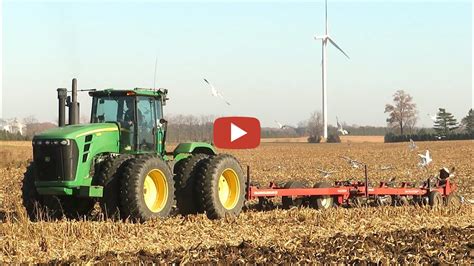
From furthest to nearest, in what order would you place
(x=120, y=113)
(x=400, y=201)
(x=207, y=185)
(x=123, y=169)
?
(x=400, y=201), (x=120, y=113), (x=207, y=185), (x=123, y=169)

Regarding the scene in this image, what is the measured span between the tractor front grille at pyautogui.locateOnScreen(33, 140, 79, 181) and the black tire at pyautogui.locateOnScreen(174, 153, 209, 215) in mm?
1955

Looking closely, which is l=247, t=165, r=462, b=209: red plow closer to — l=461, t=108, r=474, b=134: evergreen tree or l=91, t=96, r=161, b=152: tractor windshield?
l=91, t=96, r=161, b=152: tractor windshield

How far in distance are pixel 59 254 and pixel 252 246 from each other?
2.42 meters

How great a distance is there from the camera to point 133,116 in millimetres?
12945

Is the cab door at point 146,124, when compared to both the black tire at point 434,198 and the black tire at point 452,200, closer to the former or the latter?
the black tire at point 434,198

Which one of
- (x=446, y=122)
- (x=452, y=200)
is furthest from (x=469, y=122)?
(x=452, y=200)

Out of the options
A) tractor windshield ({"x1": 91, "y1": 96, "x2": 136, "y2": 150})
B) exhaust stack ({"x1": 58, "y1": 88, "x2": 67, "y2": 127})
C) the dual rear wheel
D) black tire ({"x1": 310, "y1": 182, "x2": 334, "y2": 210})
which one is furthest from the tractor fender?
black tire ({"x1": 310, "y1": 182, "x2": 334, "y2": 210})

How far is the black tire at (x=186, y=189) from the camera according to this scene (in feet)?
43.2

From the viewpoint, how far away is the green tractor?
1211 cm

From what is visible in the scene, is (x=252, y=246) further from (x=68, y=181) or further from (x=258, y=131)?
(x=258, y=131)

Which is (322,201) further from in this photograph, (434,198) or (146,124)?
(146,124)

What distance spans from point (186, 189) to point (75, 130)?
2238 mm

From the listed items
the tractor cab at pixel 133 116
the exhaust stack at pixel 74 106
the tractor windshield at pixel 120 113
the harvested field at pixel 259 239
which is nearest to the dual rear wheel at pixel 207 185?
the harvested field at pixel 259 239

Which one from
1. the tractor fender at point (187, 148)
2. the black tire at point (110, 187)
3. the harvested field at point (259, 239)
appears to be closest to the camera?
the harvested field at point (259, 239)
